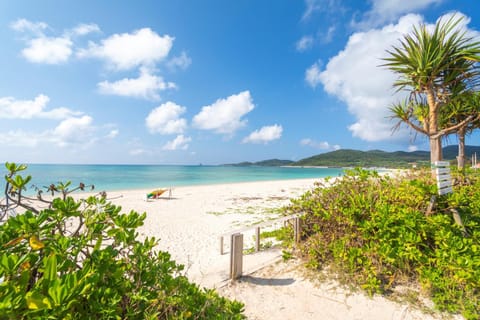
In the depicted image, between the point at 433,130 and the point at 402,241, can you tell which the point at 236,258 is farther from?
the point at 433,130

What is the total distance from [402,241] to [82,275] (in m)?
3.55

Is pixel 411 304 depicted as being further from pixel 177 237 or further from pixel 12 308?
pixel 177 237

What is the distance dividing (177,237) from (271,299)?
4695 mm

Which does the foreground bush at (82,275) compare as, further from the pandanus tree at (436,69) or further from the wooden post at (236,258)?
the pandanus tree at (436,69)

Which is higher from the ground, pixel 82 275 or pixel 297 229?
pixel 82 275

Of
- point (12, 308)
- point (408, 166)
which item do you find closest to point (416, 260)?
point (408, 166)

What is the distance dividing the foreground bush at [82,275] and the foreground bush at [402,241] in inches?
97.4

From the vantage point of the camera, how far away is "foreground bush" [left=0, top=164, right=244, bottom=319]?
905 millimetres

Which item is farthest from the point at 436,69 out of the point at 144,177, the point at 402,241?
the point at 144,177

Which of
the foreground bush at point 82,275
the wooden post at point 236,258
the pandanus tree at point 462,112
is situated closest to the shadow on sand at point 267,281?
the wooden post at point 236,258

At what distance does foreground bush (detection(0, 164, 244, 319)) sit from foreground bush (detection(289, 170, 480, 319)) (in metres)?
2.47

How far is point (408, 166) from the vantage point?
5.07 m

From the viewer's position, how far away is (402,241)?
306 centimetres

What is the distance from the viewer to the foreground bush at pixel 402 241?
9.21 feet
